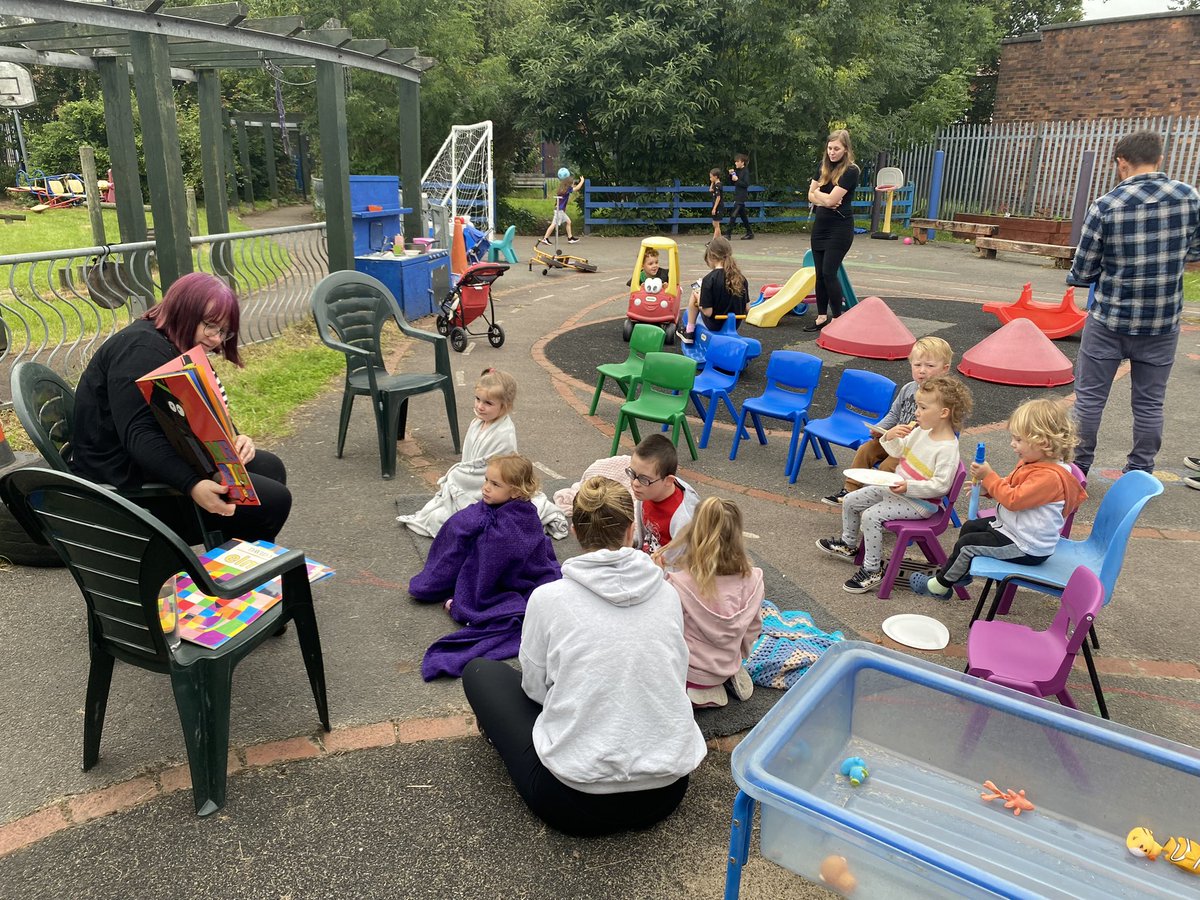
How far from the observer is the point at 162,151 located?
7598 mm

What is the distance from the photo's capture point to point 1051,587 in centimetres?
379

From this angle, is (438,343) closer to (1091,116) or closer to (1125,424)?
(1125,424)

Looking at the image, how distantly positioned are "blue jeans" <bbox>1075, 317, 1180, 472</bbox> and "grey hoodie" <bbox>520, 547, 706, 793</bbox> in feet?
13.4

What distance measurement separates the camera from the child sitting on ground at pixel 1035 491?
388 cm

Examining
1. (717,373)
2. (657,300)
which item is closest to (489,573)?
(717,373)

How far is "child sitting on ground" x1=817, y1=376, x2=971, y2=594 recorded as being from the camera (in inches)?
176

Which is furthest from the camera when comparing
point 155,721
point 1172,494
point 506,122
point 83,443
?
point 506,122

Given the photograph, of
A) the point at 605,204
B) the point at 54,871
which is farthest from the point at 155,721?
the point at 605,204

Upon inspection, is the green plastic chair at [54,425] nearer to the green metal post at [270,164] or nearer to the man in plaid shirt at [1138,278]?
the man in plaid shirt at [1138,278]

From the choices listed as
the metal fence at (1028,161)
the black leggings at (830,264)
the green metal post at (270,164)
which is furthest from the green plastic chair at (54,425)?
the green metal post at (270,164)

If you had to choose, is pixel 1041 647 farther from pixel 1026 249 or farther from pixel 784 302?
pixel 1026 249

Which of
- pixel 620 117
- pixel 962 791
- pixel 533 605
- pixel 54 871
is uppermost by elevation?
pixel 620 117

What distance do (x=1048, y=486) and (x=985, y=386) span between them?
514 cm

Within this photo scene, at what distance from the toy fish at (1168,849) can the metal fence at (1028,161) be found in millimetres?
19550
